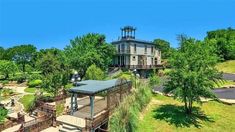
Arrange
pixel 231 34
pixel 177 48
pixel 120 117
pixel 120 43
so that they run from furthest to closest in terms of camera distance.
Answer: pixel 231 34 < pixel 120 43 < pixel 177 48 < pixel 120 117

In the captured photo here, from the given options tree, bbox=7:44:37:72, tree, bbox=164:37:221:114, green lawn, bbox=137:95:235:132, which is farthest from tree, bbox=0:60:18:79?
tree, bbox=164:37:221:114

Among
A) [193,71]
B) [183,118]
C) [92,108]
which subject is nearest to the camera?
[92,108]

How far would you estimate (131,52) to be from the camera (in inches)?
2056

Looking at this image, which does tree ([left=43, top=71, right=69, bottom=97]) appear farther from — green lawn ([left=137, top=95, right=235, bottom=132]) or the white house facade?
the white house facade

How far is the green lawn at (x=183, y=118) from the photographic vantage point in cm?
1962

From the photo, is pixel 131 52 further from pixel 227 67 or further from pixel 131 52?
pixel 227 67

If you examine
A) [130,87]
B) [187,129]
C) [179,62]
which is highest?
[179,62]

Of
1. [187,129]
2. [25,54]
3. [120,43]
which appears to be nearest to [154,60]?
[120,43]

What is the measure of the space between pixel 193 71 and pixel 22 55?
3188 inches

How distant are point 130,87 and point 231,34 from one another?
199ft

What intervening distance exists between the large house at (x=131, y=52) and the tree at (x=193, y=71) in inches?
1149

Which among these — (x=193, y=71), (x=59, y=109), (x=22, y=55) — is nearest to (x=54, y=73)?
(x=59, y=109)

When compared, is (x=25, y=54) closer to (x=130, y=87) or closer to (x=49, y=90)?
(x=49, y=90)

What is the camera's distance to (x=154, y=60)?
59219mm
